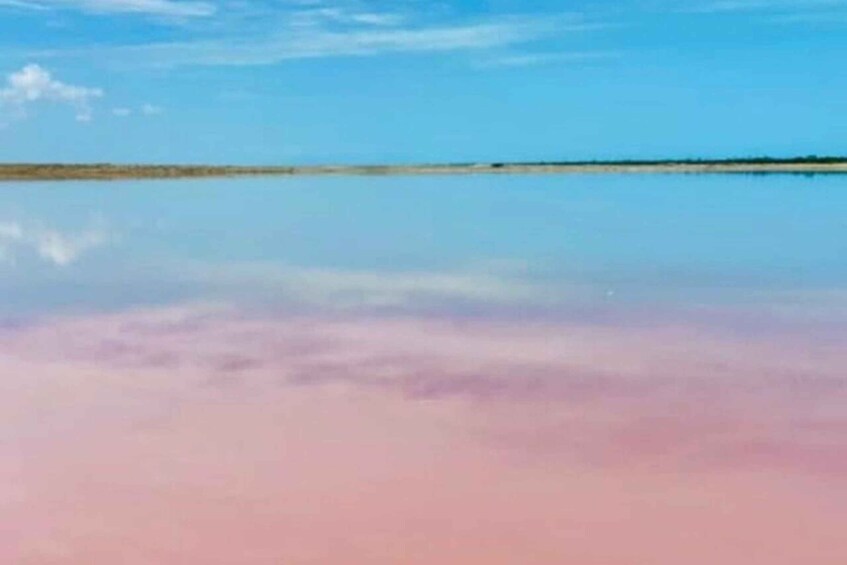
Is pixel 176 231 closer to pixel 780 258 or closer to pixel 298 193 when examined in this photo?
pixel 780 258

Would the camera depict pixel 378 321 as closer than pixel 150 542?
No

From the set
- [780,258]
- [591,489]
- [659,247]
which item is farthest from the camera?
[659,247]

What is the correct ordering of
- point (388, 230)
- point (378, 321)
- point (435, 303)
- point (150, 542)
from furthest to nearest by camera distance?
1. point (388, 230)
2. point (435, 303)
3. point (378, 321)
4. point (150, 542)

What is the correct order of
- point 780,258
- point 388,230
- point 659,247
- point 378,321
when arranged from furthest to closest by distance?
point 388,230 → point 659,247 → point 780,258 → point 378,321

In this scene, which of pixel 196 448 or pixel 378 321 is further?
pixel 378 321

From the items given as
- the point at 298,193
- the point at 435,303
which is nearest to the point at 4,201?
the point at 298,193

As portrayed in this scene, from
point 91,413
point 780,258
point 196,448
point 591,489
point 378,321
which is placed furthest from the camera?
point 780,258

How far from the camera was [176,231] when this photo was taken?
13.0 meters

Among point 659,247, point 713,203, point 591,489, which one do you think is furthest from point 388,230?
point 591,489

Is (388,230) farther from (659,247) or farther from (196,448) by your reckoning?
(196,448)

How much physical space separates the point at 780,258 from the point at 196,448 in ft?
20.7

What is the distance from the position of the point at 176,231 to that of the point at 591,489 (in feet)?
31.9

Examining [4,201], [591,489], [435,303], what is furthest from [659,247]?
[4,201]

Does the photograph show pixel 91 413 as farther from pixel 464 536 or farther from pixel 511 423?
pixel 464 536
